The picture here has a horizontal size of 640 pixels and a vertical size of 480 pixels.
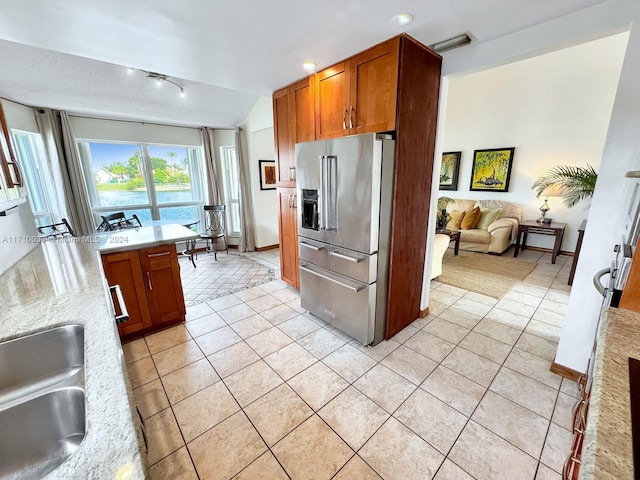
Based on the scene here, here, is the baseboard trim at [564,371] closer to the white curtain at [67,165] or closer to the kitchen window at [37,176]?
the white curtain at [67,165]

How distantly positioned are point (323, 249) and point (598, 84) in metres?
5.18

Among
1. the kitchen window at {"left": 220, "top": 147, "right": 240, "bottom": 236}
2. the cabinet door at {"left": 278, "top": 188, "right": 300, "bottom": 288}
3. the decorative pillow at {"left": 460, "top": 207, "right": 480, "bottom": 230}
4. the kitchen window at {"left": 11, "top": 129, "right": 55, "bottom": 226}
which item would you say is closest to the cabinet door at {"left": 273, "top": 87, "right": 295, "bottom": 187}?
the cabinet door at {"left": 278, "top": 188, "right": 300, "bottom": 288}

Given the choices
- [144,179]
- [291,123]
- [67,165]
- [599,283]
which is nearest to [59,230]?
[67,165]

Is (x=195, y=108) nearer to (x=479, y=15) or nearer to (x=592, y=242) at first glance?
(x=479, y=15)

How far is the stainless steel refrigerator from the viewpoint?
198cm

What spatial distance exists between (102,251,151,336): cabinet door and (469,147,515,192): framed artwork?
595cm

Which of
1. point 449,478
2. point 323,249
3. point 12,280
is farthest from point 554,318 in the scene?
point 12,280

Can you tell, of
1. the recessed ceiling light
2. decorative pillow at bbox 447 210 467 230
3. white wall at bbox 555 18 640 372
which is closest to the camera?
white wall at bbox 555 18 640 372

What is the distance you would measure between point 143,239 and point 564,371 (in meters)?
3.56

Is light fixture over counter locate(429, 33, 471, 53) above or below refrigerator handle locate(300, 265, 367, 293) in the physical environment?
above

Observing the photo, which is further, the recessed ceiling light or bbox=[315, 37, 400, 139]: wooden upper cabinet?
bbox=[315, 37, 400, 139]: wooden upper cabinet

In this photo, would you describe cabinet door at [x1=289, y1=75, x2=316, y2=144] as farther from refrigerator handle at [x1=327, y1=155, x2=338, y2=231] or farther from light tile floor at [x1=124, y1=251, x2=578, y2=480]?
light tile floor at [x1=124, y1=251, x2=578, y2=480]

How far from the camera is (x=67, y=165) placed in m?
3.78

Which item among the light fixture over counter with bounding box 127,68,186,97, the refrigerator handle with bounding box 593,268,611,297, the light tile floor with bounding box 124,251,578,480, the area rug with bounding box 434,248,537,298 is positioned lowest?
the light tile floor with bounding box 124,251,578,480
